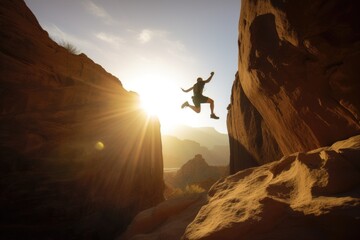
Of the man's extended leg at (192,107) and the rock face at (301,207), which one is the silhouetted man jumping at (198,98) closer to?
the man's extended leg at (192,107)

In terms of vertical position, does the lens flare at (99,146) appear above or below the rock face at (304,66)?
below

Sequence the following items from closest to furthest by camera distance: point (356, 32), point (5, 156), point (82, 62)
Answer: point (356, 32)
point (5, 156)
point (82, 62)

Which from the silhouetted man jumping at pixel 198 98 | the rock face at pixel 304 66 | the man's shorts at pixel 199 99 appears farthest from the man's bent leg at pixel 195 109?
the rock face at pixel 304 66

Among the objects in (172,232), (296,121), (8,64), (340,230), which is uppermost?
(8,64)

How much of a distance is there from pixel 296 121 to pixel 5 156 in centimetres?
1183

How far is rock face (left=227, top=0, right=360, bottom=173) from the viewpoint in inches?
207

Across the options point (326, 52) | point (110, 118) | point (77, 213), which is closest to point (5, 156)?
point (77, 213)

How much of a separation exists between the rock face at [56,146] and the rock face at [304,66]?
8.93 meters

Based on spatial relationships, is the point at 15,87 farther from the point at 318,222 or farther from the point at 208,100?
the point at 318,222

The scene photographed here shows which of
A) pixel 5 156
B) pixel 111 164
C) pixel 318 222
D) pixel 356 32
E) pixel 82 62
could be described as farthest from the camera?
pixel 82 62

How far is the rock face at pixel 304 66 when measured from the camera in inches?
207

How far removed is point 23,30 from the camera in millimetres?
11602

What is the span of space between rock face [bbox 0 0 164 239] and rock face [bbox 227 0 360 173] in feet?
29.3

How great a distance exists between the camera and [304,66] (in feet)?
A: 20.9
